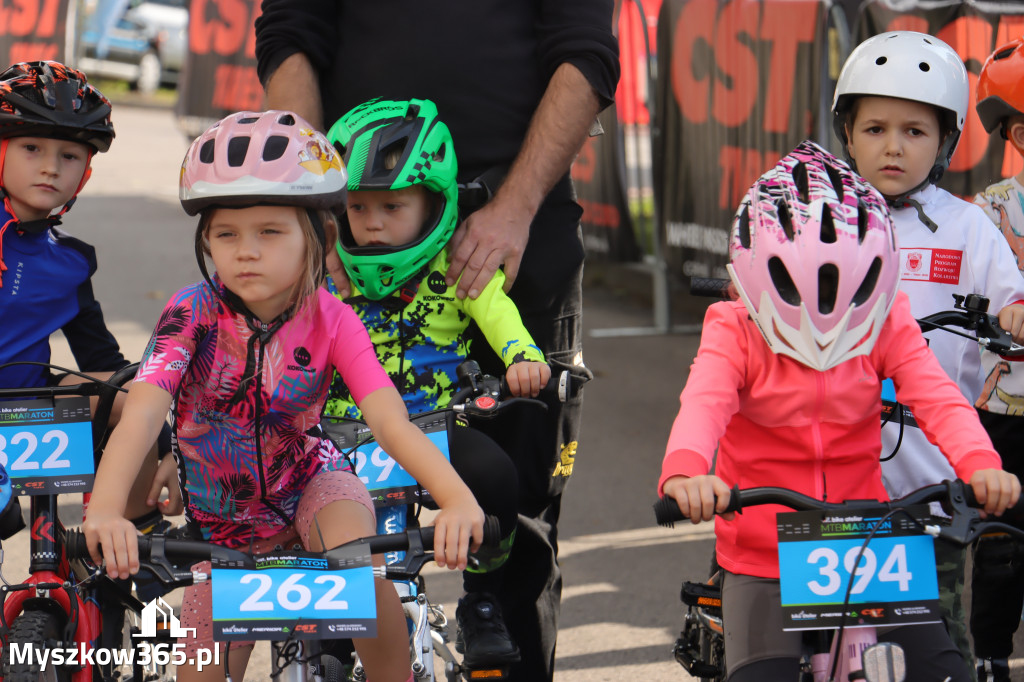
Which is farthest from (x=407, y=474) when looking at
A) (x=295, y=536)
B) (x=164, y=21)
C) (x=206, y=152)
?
(x=164, y=21)

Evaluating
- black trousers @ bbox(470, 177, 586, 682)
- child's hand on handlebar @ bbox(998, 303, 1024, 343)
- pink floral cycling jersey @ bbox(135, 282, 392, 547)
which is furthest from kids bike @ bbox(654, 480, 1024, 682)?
black trousers @ bbox(470, 177, 586, 682)

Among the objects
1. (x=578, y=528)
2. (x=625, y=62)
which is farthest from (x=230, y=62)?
(x=578, y=528)

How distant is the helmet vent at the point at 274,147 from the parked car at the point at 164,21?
79.0 feet

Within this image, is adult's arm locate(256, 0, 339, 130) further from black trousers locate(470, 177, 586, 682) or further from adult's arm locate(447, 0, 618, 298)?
black trousers locate(470, 177, 586, 682)

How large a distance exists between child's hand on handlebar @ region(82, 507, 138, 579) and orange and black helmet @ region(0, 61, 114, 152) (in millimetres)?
2062

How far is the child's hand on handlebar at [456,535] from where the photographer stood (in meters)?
2.64

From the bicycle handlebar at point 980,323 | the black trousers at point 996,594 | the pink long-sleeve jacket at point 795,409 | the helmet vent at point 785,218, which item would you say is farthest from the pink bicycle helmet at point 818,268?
the black trousers at point 996,594

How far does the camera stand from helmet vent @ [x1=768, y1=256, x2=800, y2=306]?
9.75ft

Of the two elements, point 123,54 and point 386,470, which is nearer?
point 386,470

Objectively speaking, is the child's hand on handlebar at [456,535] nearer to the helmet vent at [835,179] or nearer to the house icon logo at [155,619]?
the house icon logo at [155,619]

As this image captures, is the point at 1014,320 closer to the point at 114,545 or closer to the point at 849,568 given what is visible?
the point at 849,568

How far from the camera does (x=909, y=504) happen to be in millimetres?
2682

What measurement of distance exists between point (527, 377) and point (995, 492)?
133cm

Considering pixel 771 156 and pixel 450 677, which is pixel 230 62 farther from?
pixel 450 677
